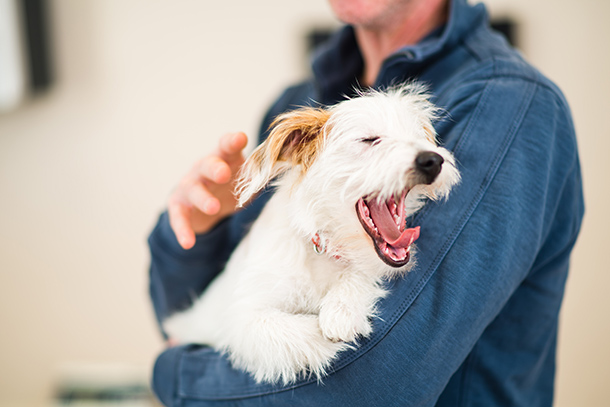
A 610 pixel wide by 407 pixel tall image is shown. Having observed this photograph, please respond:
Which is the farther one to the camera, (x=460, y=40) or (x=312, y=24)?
(x=312, y=24)

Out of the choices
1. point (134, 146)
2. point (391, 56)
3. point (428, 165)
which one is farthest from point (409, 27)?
point (134, 146)

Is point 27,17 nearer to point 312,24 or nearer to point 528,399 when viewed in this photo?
point 312,24

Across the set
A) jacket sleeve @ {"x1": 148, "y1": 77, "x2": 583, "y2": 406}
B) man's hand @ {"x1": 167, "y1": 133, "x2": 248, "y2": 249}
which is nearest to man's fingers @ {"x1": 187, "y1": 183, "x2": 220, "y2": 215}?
man's hand @ {"x1": 167, "y1": 133, "x2": 248, "y2": 249}

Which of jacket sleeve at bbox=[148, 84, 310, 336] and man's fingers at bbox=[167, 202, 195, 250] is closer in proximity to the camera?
man's fingers at bbox=[167, 202, 195, 250]

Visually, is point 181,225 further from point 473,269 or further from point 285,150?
point 473,269

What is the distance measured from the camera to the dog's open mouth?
2.28ft

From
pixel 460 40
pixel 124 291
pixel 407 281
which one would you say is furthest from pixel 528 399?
pixel 124 291

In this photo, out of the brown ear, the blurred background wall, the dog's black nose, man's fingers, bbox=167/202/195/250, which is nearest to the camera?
the dog's black nose

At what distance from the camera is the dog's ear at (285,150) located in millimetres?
768

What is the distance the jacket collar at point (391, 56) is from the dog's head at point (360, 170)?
4.3 inches

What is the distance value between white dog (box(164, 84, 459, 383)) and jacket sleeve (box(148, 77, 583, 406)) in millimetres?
35

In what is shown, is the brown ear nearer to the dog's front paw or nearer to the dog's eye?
the dog's eye

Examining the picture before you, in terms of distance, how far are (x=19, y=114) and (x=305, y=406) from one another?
8.37 feet

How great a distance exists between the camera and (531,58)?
92.4 inches
